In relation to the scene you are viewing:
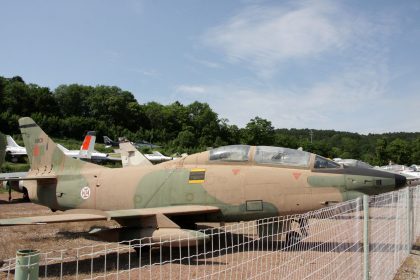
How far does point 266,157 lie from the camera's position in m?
8.95

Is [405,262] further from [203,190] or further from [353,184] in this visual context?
[203,190]

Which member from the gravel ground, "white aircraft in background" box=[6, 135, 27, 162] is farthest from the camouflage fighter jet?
"white aircraft in background" box=[6, 135, 27, 162]

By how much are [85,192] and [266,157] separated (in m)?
5.18

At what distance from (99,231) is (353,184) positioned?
18.3ft

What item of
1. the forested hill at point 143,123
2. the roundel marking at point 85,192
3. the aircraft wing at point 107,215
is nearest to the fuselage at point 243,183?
the roundel marking at point 85,192

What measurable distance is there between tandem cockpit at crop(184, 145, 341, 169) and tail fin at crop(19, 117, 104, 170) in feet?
15.1

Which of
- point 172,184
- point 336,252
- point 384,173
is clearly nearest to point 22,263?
point 336,252

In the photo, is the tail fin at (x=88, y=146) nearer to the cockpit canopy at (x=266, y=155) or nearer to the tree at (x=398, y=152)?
the cockpit canopy at (x=266, y=155)

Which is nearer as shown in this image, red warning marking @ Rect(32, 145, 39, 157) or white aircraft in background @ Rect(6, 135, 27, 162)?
red warning marking @ Rect(32, 145, 39, 157)

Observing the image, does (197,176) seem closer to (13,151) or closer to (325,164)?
(325,164)

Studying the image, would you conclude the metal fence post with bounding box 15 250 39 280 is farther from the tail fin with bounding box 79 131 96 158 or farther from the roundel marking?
the tail fin with bounding box 79 131 96 158

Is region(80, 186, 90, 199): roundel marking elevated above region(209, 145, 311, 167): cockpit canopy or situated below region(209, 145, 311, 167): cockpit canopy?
below

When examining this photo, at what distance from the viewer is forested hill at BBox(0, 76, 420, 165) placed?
81250mm

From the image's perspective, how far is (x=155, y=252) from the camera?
342 inches
